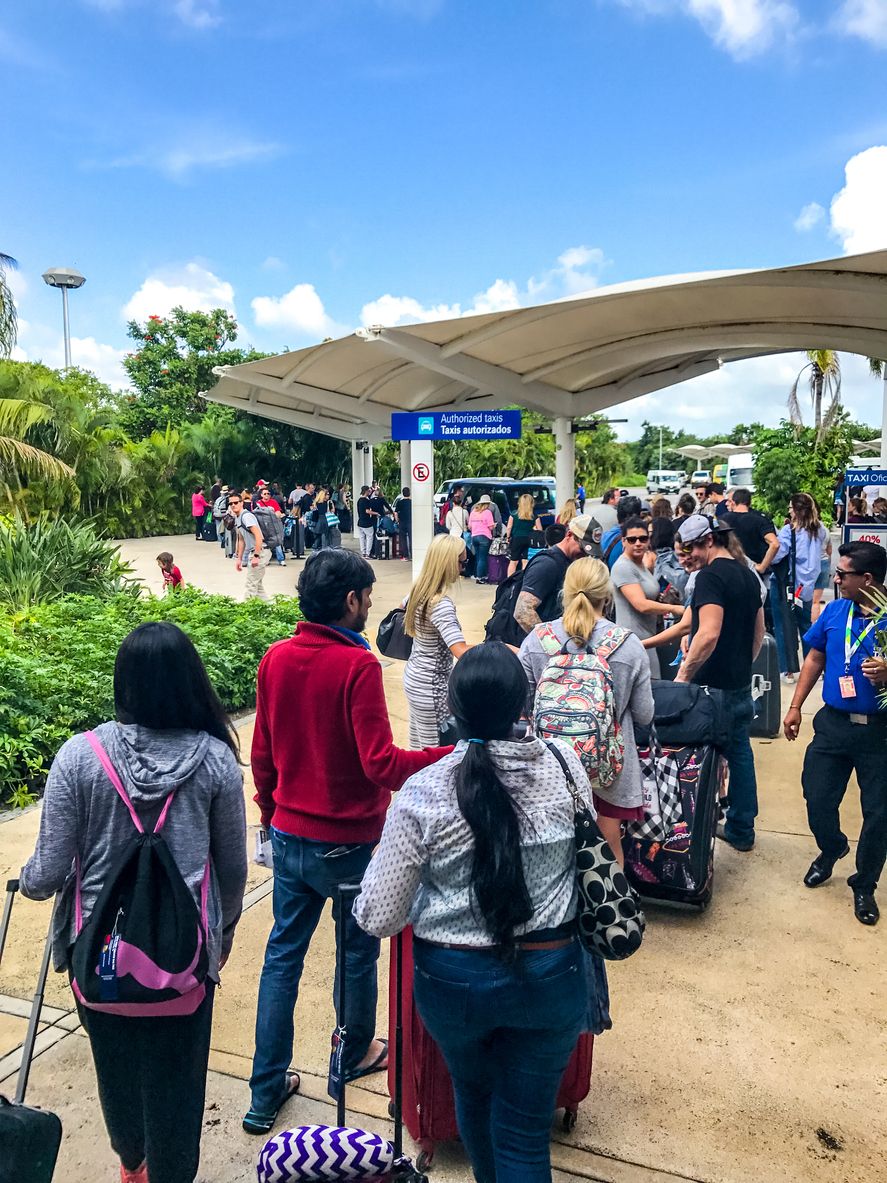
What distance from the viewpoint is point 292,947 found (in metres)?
3.01

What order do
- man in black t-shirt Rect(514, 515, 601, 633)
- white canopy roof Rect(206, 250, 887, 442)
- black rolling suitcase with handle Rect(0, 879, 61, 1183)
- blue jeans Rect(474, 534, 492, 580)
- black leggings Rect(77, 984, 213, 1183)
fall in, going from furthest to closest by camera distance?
blue jeans Rect(474, 534, 492, 580) → white canopy roof Rect(206, 250, 887, 442) → man in black t-shirt Rect(514, 515, 601, 633) → black leggings Rect(77, 984, 213, 1183) → black rolling suitcase with handle Rect(0, 879, 61, 1183)

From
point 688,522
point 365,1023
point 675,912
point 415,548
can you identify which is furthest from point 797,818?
point 415,548

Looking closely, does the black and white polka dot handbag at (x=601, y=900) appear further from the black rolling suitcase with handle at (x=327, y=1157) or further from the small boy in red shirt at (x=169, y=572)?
the small boy in red shirt at (x=169, y=572)

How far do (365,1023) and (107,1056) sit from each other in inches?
39.0

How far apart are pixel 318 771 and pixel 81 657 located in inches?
201

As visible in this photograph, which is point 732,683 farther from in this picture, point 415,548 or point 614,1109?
point 415,548

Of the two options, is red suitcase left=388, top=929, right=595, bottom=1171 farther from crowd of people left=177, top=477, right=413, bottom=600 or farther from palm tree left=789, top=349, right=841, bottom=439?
palm tree left=789, top=349, right=841, bottom=439

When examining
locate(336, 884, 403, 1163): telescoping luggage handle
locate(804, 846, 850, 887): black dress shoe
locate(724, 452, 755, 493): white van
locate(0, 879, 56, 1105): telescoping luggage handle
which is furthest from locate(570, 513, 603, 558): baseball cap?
locate(724, 452, 755, 493): white van

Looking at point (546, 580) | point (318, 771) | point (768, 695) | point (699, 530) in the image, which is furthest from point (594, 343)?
point (318, 771)

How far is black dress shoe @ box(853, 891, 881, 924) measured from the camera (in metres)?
4.28

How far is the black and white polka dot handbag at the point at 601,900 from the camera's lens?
2.15 meters

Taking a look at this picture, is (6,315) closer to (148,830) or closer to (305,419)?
(305,419)

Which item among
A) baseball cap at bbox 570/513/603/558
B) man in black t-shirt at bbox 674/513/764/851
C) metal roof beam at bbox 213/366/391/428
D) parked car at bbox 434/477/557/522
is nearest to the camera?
man in black t-shirt at bbox 674/513/764/851

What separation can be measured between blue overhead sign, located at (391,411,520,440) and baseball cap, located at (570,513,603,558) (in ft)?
22.3
